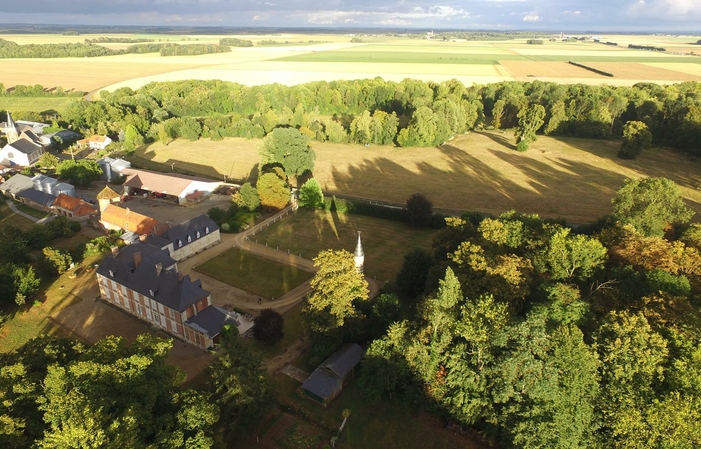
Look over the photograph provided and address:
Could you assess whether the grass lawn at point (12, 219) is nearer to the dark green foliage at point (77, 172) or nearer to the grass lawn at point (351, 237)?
the dark green foliage at point (77, 172)

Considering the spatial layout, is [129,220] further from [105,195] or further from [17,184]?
[17,184]

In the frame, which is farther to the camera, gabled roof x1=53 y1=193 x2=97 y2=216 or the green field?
the green field

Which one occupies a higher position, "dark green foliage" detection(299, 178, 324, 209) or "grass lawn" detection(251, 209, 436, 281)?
"dark green foliage" detection(299, 178, 324, 209)

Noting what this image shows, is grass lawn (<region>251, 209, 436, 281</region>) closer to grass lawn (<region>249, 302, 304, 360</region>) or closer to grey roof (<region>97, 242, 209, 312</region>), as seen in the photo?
grass lawn (<region>249, 302, 304, 360</region>)

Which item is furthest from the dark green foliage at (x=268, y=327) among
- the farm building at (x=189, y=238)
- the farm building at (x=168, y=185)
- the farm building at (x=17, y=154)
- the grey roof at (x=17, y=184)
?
the farm building at (x=17, y=154)

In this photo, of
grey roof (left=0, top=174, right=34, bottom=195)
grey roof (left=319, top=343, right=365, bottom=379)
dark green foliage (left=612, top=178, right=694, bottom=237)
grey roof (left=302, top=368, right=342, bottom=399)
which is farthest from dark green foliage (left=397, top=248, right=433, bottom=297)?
grey roof (left=0, top=174, right=34, bottom=195)

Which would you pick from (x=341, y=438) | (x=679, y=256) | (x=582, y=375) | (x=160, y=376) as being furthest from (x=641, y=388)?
(x=160, y=376)

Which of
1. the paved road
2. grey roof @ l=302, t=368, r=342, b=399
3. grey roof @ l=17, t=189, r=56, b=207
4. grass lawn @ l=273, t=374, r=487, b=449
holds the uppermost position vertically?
grey roof @ l=17, t=189, r=56, b=207
